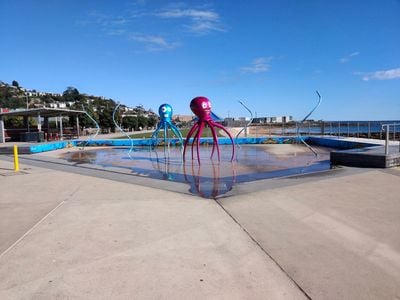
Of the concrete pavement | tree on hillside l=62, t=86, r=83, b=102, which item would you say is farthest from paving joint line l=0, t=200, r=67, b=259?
tree on hillside l=62, t=86, r=83, b=102

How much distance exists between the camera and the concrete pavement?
3.35m

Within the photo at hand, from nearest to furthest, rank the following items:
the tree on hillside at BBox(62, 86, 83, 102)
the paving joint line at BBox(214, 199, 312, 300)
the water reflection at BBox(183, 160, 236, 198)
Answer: the paving joint line at BBox(214, 199, 312, 300) < the water reflection at BBox(183, 160, 236, 198) < the tree on hillside at BBox(62, 86, 83, 102)

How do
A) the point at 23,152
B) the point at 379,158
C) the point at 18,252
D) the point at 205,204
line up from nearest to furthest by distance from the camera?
the point at 18,252 → the point at 205,204 → the point at 379,158 → the point at 23,152

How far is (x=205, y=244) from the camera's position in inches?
178

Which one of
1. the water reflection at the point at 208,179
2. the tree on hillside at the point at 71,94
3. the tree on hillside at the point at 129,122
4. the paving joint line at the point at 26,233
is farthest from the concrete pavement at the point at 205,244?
the tree on hillside at the point at 71,94

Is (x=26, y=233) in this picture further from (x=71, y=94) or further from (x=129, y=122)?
(x=71, y=94)

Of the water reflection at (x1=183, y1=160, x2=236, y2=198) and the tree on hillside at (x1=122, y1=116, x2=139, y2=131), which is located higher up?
the tree on hillside at (x1=122, y1=116, x2=139, y2=131)

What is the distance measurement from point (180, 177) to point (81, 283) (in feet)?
25.0

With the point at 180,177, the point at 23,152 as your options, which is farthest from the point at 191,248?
the point at 23,152

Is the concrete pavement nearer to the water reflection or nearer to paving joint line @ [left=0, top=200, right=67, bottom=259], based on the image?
paving joint line @ [left=0, top=200, right=67, bottom=259]

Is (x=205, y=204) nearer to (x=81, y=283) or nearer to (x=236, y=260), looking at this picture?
(x=236, y=260)

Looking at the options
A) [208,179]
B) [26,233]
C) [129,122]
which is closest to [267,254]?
[26,233]

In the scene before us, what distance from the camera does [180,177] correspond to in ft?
36.2

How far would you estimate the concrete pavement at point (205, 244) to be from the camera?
11.0ft
